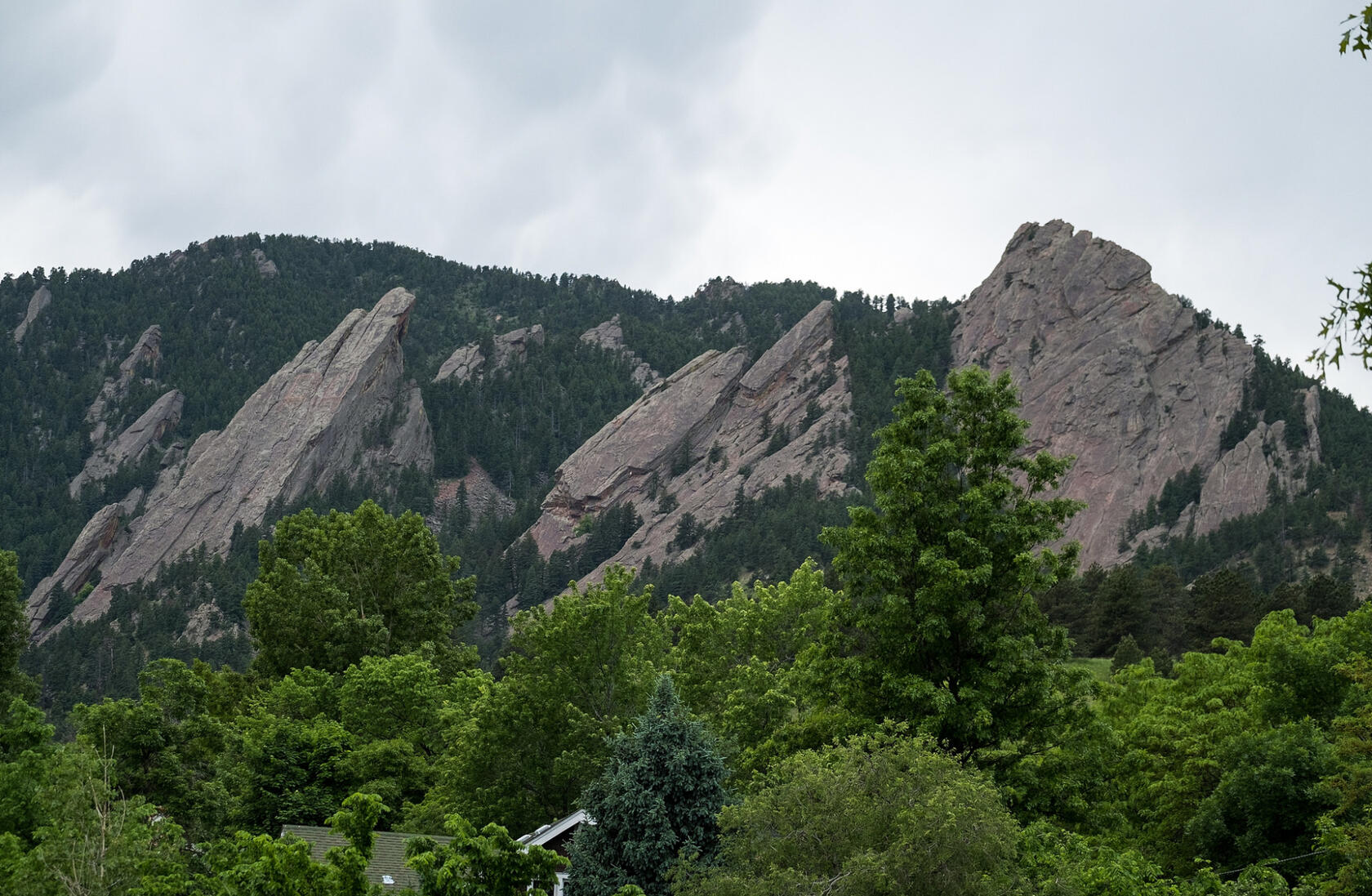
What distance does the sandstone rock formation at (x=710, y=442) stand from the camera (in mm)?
162375

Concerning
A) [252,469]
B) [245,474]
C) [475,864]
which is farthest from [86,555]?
[475,864]

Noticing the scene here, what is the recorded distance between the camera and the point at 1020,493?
2980 centimetres

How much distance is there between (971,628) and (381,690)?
27623mm

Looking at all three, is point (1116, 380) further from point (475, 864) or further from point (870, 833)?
point (475, 864)

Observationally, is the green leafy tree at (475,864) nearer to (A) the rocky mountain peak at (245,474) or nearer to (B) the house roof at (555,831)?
(B) the house roof at (555,831)

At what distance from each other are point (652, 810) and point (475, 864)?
6.62 meters

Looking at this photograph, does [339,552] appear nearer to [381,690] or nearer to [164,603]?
[381,690]

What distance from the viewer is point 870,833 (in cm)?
2108

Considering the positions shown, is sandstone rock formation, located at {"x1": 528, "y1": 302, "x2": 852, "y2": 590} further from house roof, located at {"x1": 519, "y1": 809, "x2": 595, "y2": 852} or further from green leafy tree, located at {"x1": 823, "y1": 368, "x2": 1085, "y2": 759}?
green leafy tree, located at {"x1": 823, "y1": 368, "x2": 1085, "y2": 759}

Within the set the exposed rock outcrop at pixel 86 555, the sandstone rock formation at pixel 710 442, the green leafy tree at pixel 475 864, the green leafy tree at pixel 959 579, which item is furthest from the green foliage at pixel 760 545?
the green leafy tree at pixel 475 864

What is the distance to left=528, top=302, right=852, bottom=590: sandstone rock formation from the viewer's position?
16238 centimetres

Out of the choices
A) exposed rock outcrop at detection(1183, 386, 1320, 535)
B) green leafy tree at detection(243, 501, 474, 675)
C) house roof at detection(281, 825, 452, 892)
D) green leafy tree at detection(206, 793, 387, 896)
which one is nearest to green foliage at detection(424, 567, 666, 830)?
house roof at detection(281, 825, 452, 892)

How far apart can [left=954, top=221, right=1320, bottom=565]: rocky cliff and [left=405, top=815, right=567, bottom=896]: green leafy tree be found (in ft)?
355

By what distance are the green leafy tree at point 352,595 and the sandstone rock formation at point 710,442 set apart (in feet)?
296
